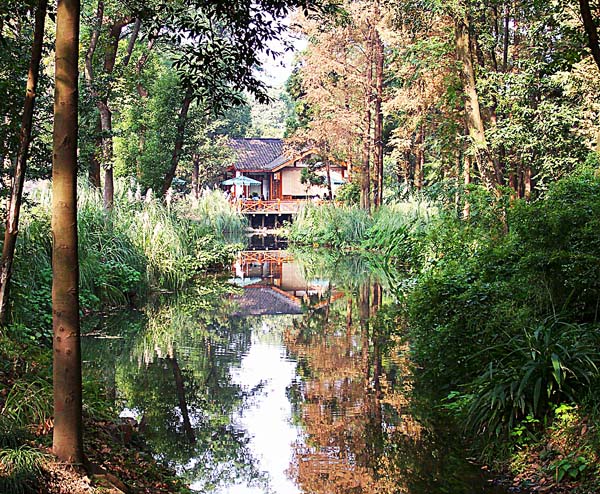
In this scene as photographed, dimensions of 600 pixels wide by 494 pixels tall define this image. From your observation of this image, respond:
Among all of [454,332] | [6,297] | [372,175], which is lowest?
[454,332]

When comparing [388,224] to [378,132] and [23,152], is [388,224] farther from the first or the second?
[23,152]

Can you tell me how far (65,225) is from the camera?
3506 millimetres

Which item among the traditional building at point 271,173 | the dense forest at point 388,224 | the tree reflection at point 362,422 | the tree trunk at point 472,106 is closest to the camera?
the dense forest at point 388,224

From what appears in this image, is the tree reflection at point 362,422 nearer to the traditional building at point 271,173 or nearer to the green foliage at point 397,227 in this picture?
the green foliage at point 397,227

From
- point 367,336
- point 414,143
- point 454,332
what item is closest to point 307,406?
point 454,332

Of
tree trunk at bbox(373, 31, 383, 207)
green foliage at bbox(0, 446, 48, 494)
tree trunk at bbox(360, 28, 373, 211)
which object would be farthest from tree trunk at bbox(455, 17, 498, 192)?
tree trunk at bbox(360, 28, 373, 211)

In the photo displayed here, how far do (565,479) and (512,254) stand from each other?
2968 millimetres

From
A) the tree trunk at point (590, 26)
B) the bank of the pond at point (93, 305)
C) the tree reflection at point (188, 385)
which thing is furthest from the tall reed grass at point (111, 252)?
the tree trunk at point (590, 26)

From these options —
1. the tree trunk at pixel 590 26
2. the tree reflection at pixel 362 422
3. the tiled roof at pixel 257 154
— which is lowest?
the tree reflection at pixel 362 422

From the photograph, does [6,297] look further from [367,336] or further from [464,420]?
[367,336]

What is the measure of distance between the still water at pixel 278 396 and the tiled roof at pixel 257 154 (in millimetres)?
32776

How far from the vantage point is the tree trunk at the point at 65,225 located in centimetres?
348

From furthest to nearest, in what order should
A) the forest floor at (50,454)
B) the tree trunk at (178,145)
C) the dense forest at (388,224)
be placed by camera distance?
the tree trunk at (178,145), the dense forest at (388,224), the forest floor at (50,454)

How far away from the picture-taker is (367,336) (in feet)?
33.8
